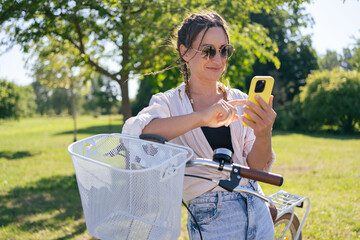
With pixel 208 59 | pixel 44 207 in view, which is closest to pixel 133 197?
pixel 208 59

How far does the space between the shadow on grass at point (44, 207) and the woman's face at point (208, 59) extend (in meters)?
3.88

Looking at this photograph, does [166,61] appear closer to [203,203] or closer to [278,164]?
[203,203]

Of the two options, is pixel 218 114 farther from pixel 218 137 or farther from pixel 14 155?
pixel 14 155

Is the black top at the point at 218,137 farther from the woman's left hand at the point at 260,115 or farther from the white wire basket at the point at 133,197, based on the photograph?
the white wire basket at the point at 133,197

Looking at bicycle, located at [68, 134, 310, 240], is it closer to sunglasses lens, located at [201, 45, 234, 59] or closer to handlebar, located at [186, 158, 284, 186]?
handlebar, located at [186, 158, 284, 186]

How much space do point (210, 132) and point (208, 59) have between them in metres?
0.50

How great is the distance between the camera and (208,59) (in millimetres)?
2158

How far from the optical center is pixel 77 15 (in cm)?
571

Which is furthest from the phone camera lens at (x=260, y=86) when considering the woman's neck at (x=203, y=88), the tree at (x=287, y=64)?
the tree at (x=287, y=64)

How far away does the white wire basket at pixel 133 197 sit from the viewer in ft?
4.59

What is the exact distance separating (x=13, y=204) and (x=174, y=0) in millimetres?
5157

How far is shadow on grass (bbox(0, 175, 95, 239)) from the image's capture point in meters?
5.45

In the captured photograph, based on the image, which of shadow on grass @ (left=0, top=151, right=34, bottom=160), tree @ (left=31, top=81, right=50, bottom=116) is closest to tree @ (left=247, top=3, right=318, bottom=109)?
shadow on grass @ (left=0, top=151, right=34, bottom=160)

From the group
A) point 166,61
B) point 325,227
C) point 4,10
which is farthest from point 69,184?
point 325,227
